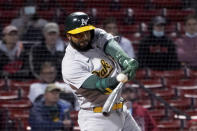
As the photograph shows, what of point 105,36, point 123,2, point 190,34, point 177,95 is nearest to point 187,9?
point 123,2

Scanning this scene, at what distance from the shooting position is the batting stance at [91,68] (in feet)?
12.1

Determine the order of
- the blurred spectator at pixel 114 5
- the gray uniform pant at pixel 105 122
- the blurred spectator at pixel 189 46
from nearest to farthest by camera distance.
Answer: the gray uniform pant at pixel 105 122, the blurred spectator at pixel 189 46, the blurred spectator at pixel 114 5

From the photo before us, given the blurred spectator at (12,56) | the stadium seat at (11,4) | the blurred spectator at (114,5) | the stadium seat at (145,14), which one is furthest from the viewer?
the blurred spectator at (114,5)

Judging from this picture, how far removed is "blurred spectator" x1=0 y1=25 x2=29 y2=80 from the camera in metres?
6.22

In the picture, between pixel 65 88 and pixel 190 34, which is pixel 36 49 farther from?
pixel 190 34

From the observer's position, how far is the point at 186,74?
270 inches

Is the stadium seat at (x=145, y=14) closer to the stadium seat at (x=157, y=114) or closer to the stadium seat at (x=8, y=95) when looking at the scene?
the stadium seat at (x=157, y=114)

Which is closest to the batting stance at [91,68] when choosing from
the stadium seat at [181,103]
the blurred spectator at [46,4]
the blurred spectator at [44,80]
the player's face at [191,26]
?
the blurred spectator at [44,80]

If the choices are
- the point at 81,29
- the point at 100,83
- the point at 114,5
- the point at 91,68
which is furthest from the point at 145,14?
the point at 100,83

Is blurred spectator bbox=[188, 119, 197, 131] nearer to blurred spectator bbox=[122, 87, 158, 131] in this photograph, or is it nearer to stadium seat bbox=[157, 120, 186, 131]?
stadium seat bbox=[157, 120, 186, 131]

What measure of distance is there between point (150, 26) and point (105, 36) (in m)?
3.51

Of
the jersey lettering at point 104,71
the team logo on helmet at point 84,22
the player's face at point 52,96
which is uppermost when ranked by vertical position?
the team logo on helmet at point 84,22

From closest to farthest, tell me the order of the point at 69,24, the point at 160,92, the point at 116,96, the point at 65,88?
the point at 116,96, the point at 69,24, the point at 65,88, the point at 160,92

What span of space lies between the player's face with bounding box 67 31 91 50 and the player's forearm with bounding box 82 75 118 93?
26 cm
